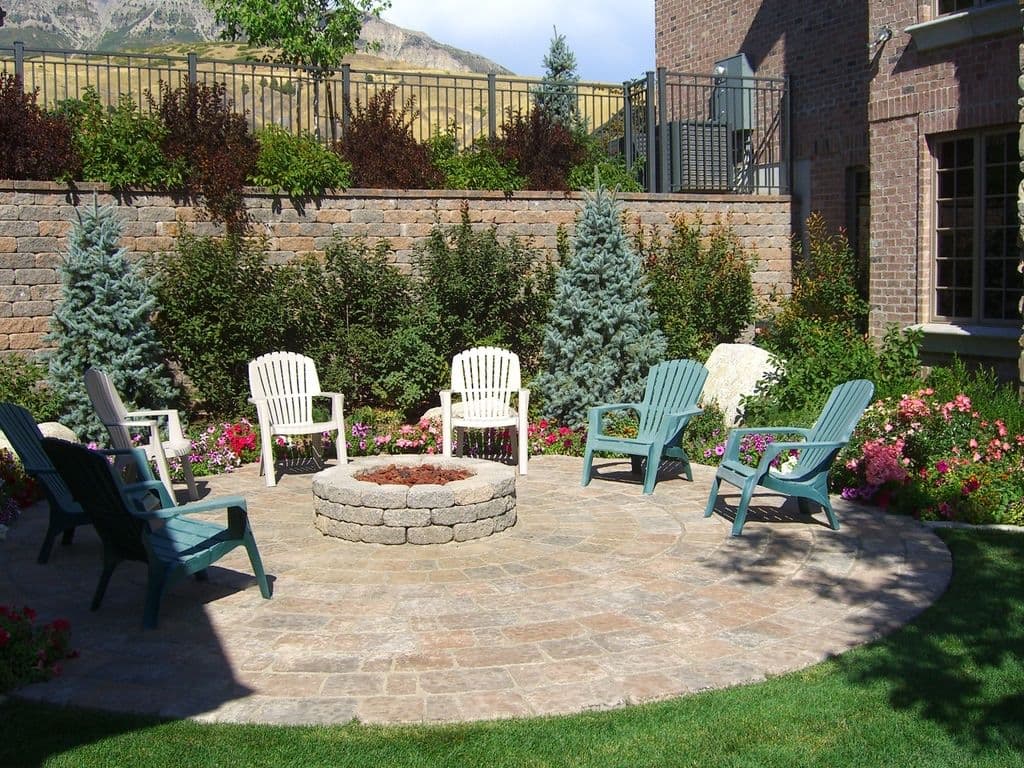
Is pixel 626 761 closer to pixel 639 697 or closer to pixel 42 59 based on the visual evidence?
pixel 639 697

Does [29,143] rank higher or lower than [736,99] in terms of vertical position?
lower

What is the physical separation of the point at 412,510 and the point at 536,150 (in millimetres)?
7550

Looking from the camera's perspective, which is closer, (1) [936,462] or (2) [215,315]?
(1) [936,462]

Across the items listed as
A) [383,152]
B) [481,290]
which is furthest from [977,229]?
[383,152]

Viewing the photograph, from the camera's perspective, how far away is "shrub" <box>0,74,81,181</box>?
33.7 ft

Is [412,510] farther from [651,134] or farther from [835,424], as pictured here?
[651,134]

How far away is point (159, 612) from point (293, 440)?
4.83 meters

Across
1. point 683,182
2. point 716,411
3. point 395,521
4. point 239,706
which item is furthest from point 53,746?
point 683,182

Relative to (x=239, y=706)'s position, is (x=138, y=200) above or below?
above

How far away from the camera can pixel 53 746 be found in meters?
3.89

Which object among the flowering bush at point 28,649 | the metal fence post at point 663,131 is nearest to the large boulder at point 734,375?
the metal fence post at point 663,131

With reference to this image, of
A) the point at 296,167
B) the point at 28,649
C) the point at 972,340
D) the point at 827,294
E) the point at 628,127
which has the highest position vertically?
the point at 628,127

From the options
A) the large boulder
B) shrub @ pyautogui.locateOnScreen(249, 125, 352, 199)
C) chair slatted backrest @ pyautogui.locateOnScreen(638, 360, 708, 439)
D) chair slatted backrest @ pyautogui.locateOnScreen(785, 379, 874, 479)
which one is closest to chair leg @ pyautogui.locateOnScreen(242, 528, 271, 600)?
chair slatted backrest @ pyautogui.locateOnScreen(785, 379, 874, 479)

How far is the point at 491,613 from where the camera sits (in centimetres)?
542
